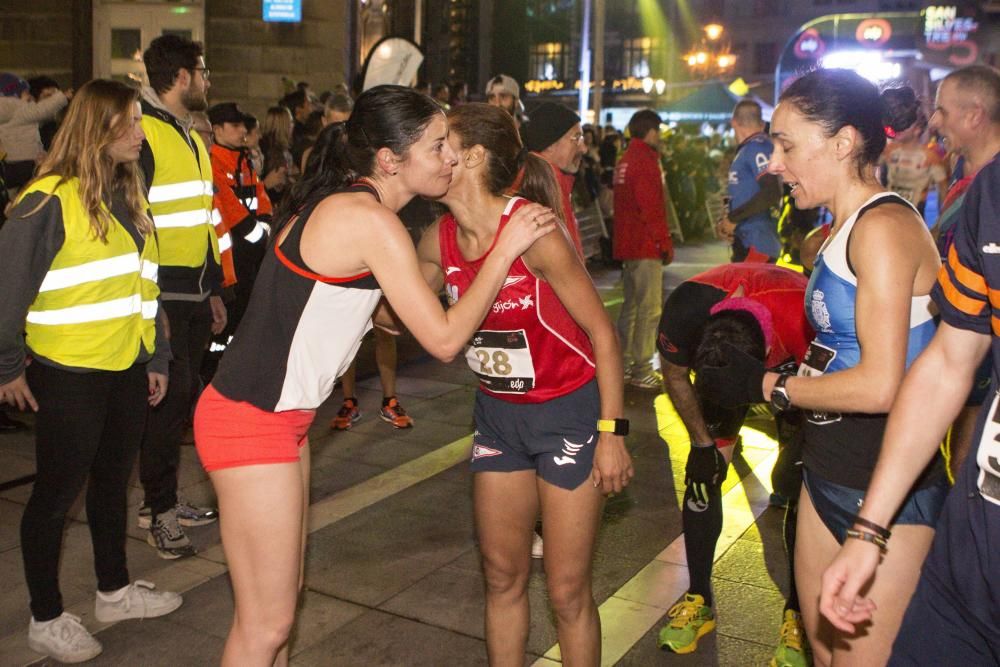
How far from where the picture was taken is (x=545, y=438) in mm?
3318

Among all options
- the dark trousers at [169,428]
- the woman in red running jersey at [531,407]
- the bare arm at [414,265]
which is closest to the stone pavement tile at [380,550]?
the dark trousers at [169,428]

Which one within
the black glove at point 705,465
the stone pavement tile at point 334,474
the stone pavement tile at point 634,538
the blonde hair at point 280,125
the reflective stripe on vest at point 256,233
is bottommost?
the stone pavement tile at point 634,538

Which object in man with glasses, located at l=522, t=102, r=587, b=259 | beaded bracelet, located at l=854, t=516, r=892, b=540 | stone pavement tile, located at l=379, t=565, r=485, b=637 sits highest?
man with glasses, located at l=522, t=102, r=587, b=259

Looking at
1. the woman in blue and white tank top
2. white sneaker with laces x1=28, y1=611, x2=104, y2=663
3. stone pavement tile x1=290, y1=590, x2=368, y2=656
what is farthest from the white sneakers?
the woman in blue and white tank top

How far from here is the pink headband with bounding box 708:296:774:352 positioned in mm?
3410

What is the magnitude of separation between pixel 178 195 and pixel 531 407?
256cm

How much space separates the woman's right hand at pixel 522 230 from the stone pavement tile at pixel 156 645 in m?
2.12

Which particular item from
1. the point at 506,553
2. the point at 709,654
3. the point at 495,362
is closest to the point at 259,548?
the point at 506,553

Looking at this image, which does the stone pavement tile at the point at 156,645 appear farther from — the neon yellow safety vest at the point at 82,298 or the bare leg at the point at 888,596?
the bare leg at the point at 888,596

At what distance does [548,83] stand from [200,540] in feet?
225

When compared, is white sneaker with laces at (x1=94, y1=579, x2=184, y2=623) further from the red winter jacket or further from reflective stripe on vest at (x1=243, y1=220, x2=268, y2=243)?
the red winter jacket

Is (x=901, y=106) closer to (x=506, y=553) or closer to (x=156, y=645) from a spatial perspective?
(x=506, y=553)

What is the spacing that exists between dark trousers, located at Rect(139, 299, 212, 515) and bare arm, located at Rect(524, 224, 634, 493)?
2.40 meters

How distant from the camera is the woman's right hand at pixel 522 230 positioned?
2.95 m
